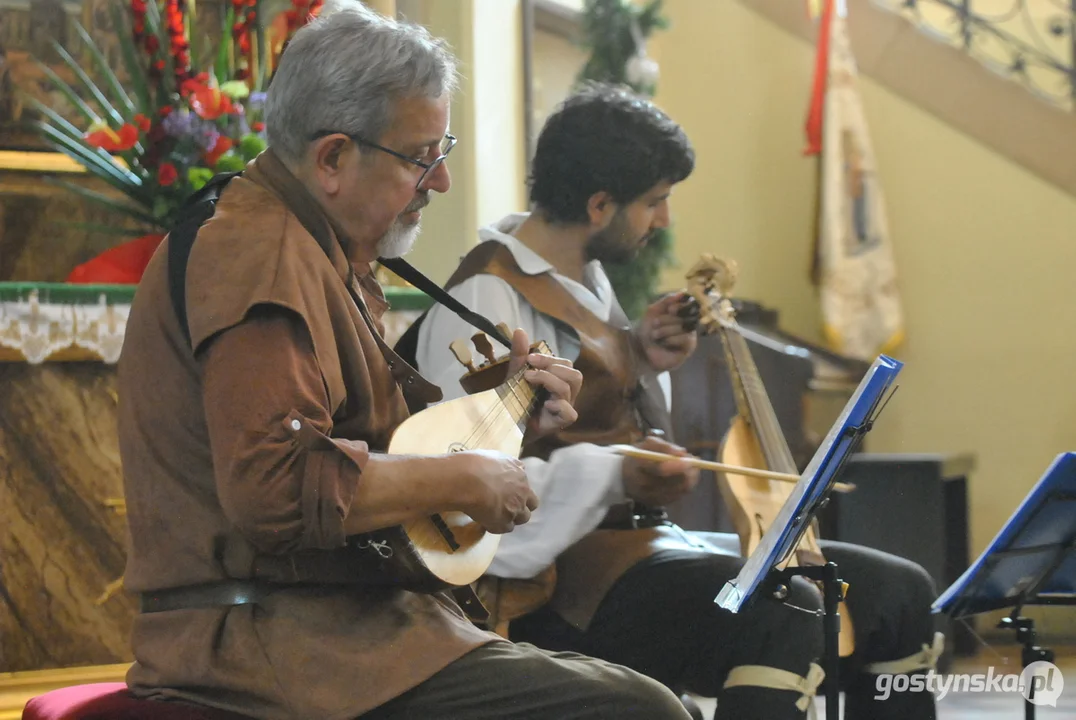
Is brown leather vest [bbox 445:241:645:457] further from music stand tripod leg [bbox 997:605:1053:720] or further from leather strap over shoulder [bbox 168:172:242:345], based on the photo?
leather strap over shoulder [bbox 168:172:242:345]

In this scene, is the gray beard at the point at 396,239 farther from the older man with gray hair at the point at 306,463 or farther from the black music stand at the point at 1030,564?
the black music stand at the point at 1030,564

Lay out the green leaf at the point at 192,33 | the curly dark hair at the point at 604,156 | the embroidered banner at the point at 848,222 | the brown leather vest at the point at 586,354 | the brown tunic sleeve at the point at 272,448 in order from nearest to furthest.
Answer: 1. the brown tunic sleeve at the point at 272,448
2. the brown leather vest at the point at 586,354
3. the curly dark hair at the point at 604,156
4. the green leaf at the point at 192,33
5. the embroidered banner at the point at 848,222

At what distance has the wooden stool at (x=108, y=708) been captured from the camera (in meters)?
1.74

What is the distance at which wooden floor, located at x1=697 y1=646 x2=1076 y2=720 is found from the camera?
13.5 feet

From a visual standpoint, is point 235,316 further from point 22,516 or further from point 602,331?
point 22,516

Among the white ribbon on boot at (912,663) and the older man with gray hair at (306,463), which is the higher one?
the older man with gray hair at (306,463)

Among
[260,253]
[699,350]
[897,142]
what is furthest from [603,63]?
[260,253]

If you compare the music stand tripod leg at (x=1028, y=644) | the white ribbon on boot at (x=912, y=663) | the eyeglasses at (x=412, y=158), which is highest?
the eyeglasses at (x=412, y=158)

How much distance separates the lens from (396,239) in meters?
2.11

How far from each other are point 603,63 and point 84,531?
2920 millimetres

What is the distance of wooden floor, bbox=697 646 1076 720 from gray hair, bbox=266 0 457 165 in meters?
2.68

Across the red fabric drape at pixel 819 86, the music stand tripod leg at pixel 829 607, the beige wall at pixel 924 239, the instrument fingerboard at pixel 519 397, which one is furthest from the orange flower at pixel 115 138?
the red fabric drape at pixel 819 86

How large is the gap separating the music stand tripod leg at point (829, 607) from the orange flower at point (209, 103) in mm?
2150

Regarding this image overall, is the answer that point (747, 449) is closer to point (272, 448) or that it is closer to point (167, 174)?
point (272, 448)
